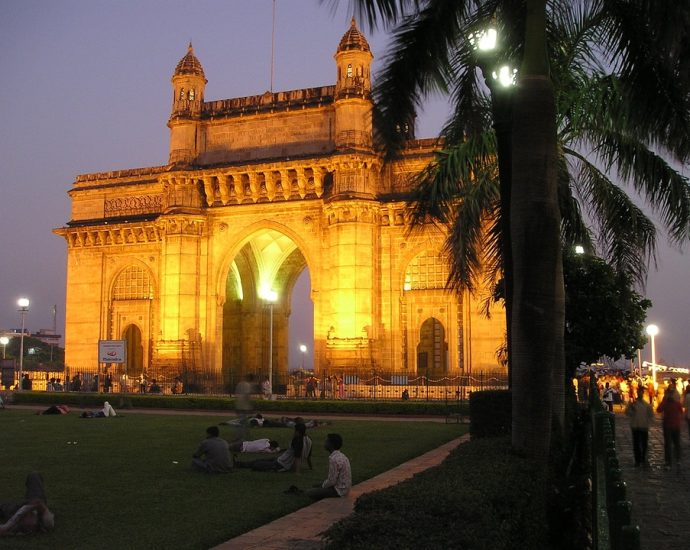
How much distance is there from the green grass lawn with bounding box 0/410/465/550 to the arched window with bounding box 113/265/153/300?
20.6 metres

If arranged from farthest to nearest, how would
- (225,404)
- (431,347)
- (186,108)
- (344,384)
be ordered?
(431,347) → (186,108) → (344,384) → (225,404)

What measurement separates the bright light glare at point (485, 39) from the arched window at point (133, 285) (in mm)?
32982

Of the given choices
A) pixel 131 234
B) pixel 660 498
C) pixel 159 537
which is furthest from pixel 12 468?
pixel 131 234

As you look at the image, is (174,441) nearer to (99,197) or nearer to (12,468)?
(12,468)

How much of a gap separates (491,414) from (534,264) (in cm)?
492

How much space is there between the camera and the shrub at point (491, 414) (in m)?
12.7

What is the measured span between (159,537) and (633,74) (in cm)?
794

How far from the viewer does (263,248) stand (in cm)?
4466

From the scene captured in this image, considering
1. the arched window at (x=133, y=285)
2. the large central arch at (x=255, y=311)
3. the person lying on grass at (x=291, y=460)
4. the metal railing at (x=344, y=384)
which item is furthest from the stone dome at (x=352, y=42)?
the person lying on grass at (x=291, y=460)

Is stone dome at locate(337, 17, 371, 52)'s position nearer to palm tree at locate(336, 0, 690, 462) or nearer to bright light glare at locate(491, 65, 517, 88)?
palm tree at locate(336, 0, 690, 462)

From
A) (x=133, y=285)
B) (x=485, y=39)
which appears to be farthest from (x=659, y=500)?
(x=133, y=285)

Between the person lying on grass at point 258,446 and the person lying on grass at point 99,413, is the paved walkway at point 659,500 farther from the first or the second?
the person lying on grass at point 99,413

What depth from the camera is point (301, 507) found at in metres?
10.4

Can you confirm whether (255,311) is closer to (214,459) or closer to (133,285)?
(133,285)
